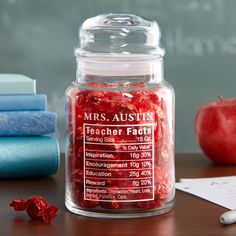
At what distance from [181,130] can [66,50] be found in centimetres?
39

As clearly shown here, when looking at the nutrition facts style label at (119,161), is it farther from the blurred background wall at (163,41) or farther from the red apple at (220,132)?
the blurred background wall at (163,41)

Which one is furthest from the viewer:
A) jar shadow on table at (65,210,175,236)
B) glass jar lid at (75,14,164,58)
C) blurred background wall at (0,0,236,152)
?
blurred background wall at (0,0,236,152)

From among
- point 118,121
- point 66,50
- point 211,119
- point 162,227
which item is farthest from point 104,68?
point 66,50

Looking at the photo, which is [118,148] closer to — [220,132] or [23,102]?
[23,102]

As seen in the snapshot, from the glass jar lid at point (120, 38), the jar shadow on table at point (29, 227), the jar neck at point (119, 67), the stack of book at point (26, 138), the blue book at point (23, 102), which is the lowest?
the jar shadow on table at point (29, 227)

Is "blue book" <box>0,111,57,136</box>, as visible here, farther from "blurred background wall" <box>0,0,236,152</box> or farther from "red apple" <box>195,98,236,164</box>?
"blurred background wall" <box>0,0,236,152</box>

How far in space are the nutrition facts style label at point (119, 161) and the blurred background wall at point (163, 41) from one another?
1190 millimetres

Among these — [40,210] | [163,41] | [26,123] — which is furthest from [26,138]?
[163,41]

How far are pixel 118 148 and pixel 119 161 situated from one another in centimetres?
1

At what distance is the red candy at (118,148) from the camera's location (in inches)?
34.8

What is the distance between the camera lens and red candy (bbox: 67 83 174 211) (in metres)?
0.88

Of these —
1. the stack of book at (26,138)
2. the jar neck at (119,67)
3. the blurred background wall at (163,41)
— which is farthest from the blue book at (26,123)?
the blurred background wall at (163,41)

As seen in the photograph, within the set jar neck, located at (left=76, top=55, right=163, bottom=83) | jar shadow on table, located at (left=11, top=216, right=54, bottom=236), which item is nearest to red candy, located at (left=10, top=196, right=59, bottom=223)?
jar shadow on table, located at (left=11, top=216, right=54, bottom=236)

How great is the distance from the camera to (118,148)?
2.90 ft
